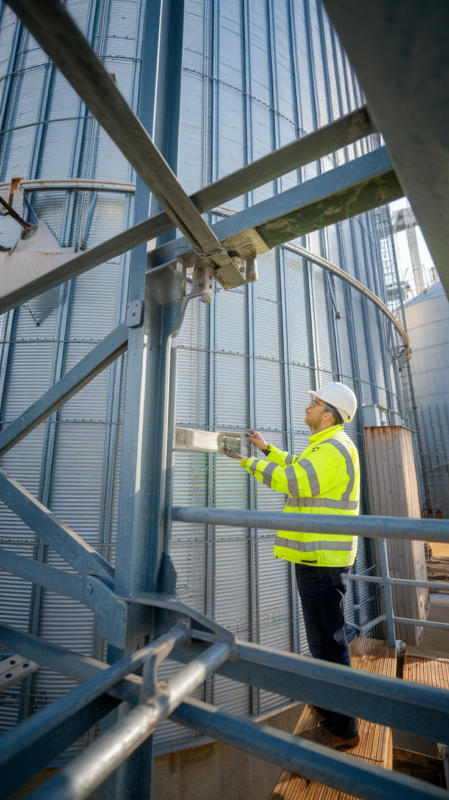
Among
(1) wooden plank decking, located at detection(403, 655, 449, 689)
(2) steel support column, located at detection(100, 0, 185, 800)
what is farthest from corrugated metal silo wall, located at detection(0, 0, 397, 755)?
(2) steel support column, located at detection(100, 0, 185, 800)

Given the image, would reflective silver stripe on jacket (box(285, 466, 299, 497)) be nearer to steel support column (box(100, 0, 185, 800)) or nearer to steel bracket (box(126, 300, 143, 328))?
steel support column (box(100, 0, 185, 800))

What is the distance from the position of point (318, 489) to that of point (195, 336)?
14.0ft

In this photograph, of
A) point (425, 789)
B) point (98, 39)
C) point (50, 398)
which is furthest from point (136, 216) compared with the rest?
point (98, 39)

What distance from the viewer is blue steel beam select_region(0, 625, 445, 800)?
112 cm

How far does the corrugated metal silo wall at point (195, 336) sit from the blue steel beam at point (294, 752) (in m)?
4.42

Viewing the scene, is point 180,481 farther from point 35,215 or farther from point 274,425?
point 35,215

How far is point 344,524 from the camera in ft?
5.34

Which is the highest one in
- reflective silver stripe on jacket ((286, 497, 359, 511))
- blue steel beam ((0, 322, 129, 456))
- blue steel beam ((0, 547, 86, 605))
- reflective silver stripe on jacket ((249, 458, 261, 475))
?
blue steel beam ((0, 322, 129, 456))

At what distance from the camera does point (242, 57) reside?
8008 mm

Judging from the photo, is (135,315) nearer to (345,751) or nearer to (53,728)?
(53,728)

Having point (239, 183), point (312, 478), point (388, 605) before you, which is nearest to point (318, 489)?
point (312, 478)

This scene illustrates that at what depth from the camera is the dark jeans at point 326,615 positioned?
2877 mm

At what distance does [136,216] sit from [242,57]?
26.8ft

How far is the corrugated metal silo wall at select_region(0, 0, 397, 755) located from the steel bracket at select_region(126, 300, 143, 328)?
3910 mm
